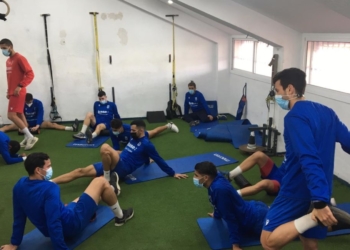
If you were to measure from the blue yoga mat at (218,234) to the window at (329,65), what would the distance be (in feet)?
6.19

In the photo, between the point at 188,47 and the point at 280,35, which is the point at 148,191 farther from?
the point at 188,47

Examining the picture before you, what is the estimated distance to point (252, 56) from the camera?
627cm

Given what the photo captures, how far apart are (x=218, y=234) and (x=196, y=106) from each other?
162 inches


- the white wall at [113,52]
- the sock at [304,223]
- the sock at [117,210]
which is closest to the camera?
the sock at [304,223]

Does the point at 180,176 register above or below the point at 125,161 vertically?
below

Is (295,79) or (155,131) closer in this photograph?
(295,79)

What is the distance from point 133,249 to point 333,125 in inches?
72.2

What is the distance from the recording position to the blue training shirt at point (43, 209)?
2.30m

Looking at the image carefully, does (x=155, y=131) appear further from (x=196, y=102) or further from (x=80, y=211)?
(x=80, y=211)

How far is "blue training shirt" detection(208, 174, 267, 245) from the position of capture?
2492 millimetres

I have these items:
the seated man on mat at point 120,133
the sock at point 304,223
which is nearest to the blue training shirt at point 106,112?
the seated man on mat at point 120,133

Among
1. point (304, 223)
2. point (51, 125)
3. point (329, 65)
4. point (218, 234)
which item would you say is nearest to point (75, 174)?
point (218, 234)

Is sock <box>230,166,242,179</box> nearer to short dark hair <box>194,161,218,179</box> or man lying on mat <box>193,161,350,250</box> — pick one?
man lying on mat <box>193,161,350,250</box>

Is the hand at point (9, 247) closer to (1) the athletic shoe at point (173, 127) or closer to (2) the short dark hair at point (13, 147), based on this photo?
(2) the short dark hair at point (13, 147)
